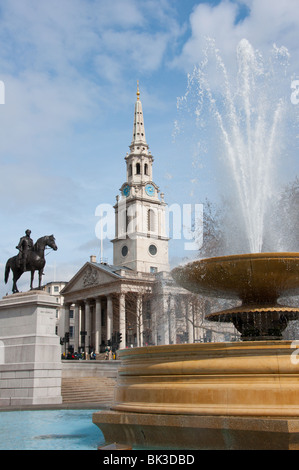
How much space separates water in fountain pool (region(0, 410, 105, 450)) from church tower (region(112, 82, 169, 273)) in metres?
69.3

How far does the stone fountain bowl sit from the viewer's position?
821 centimetres

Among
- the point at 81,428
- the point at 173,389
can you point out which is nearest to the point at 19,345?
the point at 81,428

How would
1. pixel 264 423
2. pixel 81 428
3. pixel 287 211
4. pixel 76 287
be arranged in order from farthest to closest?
pixel 76 287, pixel 287 211, pixel 81 428, pixel 264 423

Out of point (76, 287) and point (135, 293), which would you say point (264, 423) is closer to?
point (135, 293)

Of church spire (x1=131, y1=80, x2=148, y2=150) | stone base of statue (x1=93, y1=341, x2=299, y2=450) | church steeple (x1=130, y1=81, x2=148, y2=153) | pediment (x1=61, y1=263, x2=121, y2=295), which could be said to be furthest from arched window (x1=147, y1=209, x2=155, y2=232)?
stone base of statue (x1=93, y1=341, x2=299, y2=450)

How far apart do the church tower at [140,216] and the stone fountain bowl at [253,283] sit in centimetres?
7230

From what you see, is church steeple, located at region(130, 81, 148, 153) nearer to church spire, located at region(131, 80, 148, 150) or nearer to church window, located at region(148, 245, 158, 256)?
church spire, located at region(131, 80, 148, 150)

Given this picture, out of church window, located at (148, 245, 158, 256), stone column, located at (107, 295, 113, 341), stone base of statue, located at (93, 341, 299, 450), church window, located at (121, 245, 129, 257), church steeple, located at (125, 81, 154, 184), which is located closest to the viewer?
stone base of statue, located at (93, 341, 299, 450)

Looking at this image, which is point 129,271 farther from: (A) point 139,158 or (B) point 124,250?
(A) point 139,158

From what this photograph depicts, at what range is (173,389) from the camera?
274 inches

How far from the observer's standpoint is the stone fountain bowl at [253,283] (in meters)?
8.21

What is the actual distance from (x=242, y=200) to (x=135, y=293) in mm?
57374

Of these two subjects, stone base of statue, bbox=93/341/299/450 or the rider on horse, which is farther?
the rider on horse

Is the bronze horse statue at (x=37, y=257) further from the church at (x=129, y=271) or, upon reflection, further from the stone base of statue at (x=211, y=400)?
the church at (x=129, y=271)
